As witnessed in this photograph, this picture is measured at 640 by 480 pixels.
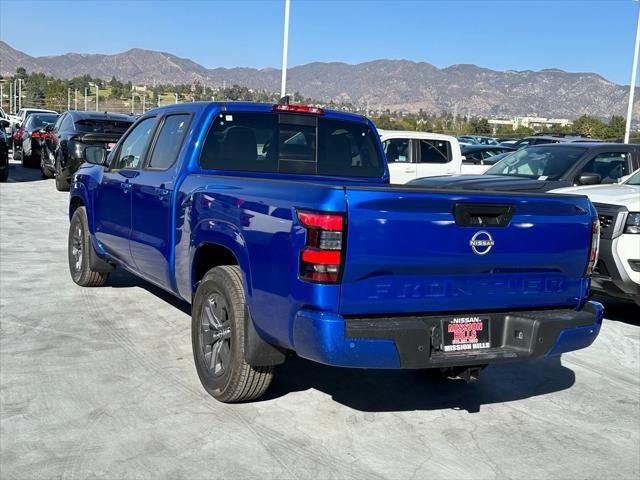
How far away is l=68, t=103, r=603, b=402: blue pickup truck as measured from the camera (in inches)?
151

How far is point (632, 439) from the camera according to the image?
4699mm

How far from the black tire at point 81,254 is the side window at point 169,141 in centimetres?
178

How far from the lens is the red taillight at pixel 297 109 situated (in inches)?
233

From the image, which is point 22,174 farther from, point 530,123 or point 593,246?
point 530,123

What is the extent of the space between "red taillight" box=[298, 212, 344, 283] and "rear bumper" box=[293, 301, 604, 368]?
21 centimetres

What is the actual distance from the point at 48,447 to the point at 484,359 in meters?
2.47

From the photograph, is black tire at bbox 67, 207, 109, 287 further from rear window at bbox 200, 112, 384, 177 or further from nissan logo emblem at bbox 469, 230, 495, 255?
nissan logo emblem at bbox 469, 230, 495, 255

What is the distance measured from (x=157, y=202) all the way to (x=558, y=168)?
21.9 feet

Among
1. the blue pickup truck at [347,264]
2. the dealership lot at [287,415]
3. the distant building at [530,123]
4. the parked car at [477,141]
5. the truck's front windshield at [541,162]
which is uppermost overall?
the distant building at [530,123]

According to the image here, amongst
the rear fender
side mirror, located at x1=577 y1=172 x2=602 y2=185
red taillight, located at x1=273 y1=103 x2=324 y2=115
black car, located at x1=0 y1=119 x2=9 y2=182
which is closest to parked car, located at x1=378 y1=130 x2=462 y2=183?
side mirror, located at x1=577 y1=172 x2=602 y2=185

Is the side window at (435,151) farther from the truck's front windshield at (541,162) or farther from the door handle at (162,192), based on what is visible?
the door handle at (162,192)

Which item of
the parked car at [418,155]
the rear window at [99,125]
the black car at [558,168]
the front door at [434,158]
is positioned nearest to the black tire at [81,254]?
the black car at [558,168]

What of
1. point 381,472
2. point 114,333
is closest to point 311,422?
point 381,472

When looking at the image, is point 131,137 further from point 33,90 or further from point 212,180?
point 33,90
